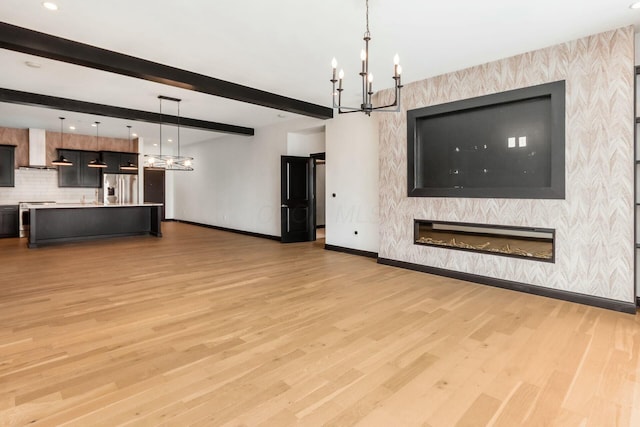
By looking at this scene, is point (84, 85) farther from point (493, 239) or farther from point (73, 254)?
point (493, 239)

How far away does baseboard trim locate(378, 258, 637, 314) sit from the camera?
11.7 feet

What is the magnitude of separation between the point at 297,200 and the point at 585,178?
223 inches

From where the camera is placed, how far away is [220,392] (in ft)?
6.80

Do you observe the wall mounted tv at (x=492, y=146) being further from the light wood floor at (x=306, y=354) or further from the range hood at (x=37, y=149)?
the range hood at (x=37, y=149)

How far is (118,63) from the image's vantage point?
420 centimetres

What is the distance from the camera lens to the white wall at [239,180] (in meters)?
8.71

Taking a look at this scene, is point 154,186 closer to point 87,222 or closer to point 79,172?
point 79,172

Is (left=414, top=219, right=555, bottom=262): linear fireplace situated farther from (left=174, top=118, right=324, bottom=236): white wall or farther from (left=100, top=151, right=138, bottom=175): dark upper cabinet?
(left=100, top=151, right=138, bottom=175): dark upper cabinet

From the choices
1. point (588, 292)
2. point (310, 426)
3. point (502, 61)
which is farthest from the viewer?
point (502, 61)

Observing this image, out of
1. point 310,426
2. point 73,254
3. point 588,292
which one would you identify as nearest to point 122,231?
point 73,254

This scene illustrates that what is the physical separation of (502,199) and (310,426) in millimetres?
3786

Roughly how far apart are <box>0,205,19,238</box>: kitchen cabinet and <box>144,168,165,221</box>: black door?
4.47m

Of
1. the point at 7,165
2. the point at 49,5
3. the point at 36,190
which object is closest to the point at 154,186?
the point at 36,190

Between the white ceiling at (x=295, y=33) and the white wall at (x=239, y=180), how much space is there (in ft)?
10.3
